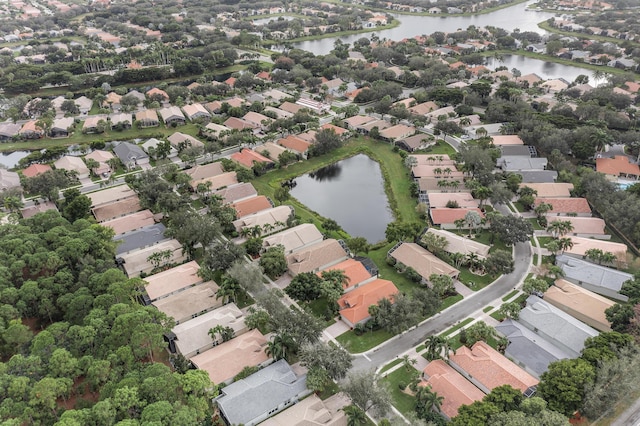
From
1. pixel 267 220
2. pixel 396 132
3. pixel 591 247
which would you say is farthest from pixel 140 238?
pixel 591 247

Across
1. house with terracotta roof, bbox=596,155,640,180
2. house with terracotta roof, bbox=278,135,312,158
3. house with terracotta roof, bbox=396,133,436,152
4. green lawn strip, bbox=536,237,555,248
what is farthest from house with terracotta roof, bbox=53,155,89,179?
house with terracotta roof, bbox=596,155,640,180

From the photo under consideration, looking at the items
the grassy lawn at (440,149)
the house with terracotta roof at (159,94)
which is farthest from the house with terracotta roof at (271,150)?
the house with terracotta roof at (159,94)

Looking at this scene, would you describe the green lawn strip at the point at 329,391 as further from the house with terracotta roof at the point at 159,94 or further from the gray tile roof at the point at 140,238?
the house with terracotta roof at the point at 159,94

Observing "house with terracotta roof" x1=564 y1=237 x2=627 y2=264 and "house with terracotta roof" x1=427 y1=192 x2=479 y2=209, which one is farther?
"house with terracotta roof" x1=427 y1=192 x2=479 y2=209

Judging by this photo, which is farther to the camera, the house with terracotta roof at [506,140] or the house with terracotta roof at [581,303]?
the house with terracotta roof at [506,140]

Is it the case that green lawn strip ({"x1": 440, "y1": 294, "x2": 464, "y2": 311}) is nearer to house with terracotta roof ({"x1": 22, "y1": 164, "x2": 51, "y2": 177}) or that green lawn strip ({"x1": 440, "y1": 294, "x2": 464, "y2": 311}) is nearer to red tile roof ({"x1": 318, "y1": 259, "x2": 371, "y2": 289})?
red tile roof ({"x1": 318, "y1": 259, "x2": 371, "y2": 289})

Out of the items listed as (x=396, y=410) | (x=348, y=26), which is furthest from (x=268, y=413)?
(x=348, y=26)
